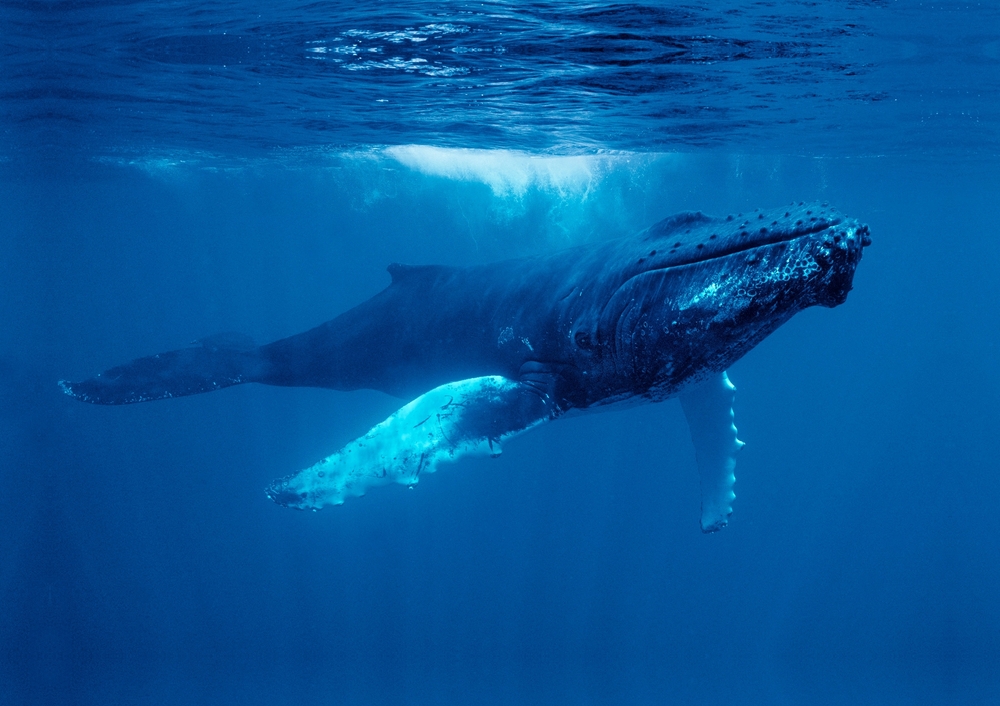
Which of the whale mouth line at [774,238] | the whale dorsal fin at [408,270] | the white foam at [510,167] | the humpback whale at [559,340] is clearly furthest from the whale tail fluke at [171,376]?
the white foam at [510,167]

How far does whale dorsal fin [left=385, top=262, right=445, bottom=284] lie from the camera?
9.95 meters

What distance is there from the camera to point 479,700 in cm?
2325

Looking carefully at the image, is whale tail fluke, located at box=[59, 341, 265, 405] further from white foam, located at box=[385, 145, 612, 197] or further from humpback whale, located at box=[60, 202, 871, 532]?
white foam, located at box=[385, 145, 612, 197]

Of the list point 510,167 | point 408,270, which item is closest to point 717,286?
point 408,270

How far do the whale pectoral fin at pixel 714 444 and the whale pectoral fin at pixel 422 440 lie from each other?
3603mm

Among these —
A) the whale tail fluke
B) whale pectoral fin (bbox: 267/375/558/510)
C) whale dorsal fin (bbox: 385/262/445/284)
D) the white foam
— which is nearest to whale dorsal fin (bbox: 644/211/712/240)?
whale pectoral fin (bbox: 267/375/558/510)

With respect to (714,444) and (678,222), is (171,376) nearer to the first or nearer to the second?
(678,222)

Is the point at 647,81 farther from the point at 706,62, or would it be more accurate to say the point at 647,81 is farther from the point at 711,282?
the point at 711,282

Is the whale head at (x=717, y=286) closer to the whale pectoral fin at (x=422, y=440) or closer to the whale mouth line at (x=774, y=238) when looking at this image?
the whale mouth line at (x=774, y=238)

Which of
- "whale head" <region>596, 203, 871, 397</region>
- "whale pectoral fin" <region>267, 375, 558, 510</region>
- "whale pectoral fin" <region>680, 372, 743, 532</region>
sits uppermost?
"whale head" <region>596, 203, 871, 397</region>

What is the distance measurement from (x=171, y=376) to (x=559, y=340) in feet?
22.4

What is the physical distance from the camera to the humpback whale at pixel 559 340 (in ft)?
17.4

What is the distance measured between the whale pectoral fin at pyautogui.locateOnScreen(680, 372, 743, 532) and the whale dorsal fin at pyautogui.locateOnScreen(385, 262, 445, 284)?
3.99 metres

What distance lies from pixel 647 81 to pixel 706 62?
1.61 m
